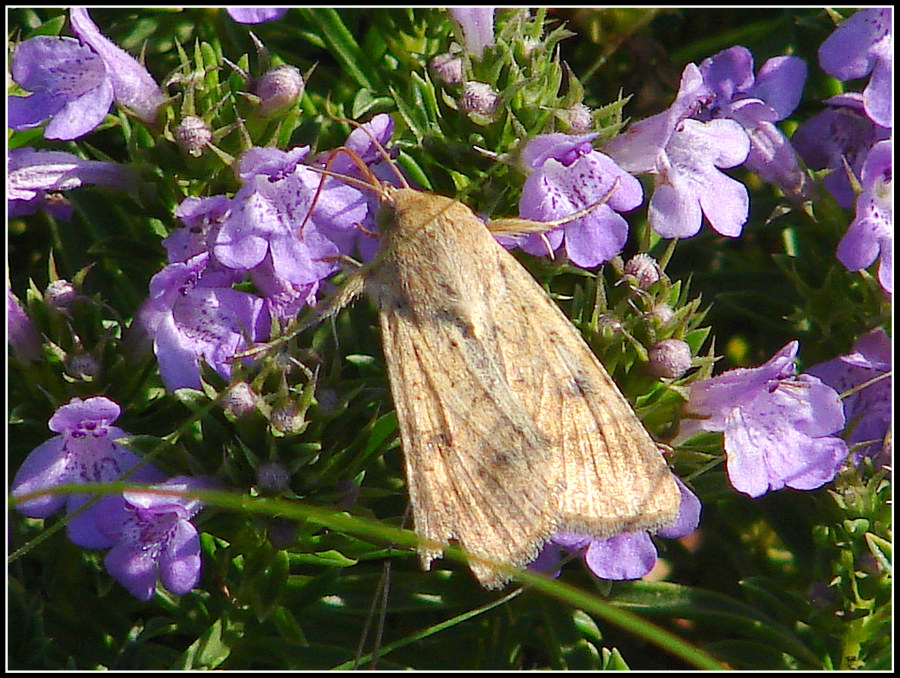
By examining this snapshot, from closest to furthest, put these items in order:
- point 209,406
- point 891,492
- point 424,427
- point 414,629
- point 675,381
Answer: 1. point 209,406
2. point 424,427
3. point 675,381
4. point 891,492
5. point 414,629

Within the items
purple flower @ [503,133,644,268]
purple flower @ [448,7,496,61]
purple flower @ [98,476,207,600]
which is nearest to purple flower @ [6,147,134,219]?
purple flower @ [98,476,207,600]

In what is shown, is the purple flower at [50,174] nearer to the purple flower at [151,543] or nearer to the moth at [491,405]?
the moth at [491,405]

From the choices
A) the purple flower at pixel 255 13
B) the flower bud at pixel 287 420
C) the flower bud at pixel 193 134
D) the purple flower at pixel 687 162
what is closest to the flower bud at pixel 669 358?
the purple flower at pixel 687 162

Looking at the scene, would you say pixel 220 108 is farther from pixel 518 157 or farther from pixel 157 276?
pixel 518 157

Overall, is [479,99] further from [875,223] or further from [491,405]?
[875,223]

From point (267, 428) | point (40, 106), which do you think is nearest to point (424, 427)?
point (267, 428)

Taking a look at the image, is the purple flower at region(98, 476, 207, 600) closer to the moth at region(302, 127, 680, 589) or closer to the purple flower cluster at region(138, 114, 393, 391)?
the purple flower cluster at region(138, 114, 393, 391)

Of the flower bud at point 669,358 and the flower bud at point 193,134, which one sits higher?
the flower bud at point 193,134
